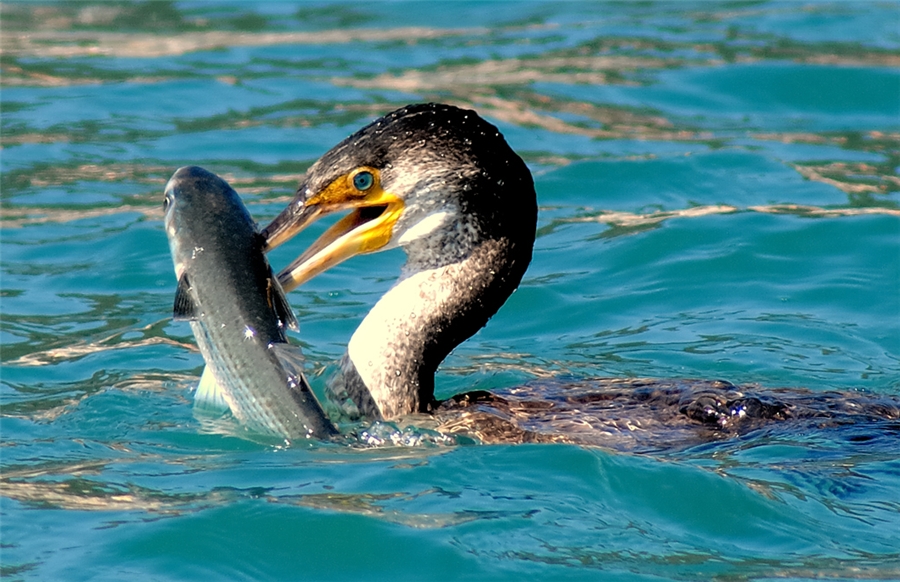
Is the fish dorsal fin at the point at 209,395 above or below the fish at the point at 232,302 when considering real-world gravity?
below

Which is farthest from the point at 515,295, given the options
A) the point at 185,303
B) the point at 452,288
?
the point at 185,303

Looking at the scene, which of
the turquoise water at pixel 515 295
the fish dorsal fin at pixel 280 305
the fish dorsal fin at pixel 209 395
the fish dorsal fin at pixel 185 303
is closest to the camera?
the turquoise water at pixel 515 295

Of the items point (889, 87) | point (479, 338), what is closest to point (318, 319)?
point (479, 338)

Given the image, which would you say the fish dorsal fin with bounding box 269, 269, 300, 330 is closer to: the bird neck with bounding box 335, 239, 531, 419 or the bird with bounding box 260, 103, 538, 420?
the bird with bounding box 260, 103, 538, 420

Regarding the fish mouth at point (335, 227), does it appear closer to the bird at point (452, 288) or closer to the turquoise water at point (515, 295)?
the bird at point (452, 288)

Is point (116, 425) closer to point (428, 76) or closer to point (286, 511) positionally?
point (286, 511)

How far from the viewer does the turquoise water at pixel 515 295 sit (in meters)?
4.73

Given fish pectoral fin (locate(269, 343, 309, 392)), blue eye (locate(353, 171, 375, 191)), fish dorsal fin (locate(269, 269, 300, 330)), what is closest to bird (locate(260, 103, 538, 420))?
blue eye (locate(353, 171, 375, 191))

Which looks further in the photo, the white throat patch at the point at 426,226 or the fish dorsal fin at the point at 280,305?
the white throat patch at the point at 426,226

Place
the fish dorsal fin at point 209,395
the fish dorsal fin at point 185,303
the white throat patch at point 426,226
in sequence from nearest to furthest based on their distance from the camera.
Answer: the fish dorsal fin at point 185,303, the fish dorsal fin at point 209,395, the white throat patch at point 426,226

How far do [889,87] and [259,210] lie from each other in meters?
5.89

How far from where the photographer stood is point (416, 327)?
5738 mm

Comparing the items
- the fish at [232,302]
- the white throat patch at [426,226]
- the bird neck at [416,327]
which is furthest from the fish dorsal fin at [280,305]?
the white throat patch at [426,226]

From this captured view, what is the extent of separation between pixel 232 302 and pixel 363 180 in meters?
0.74
